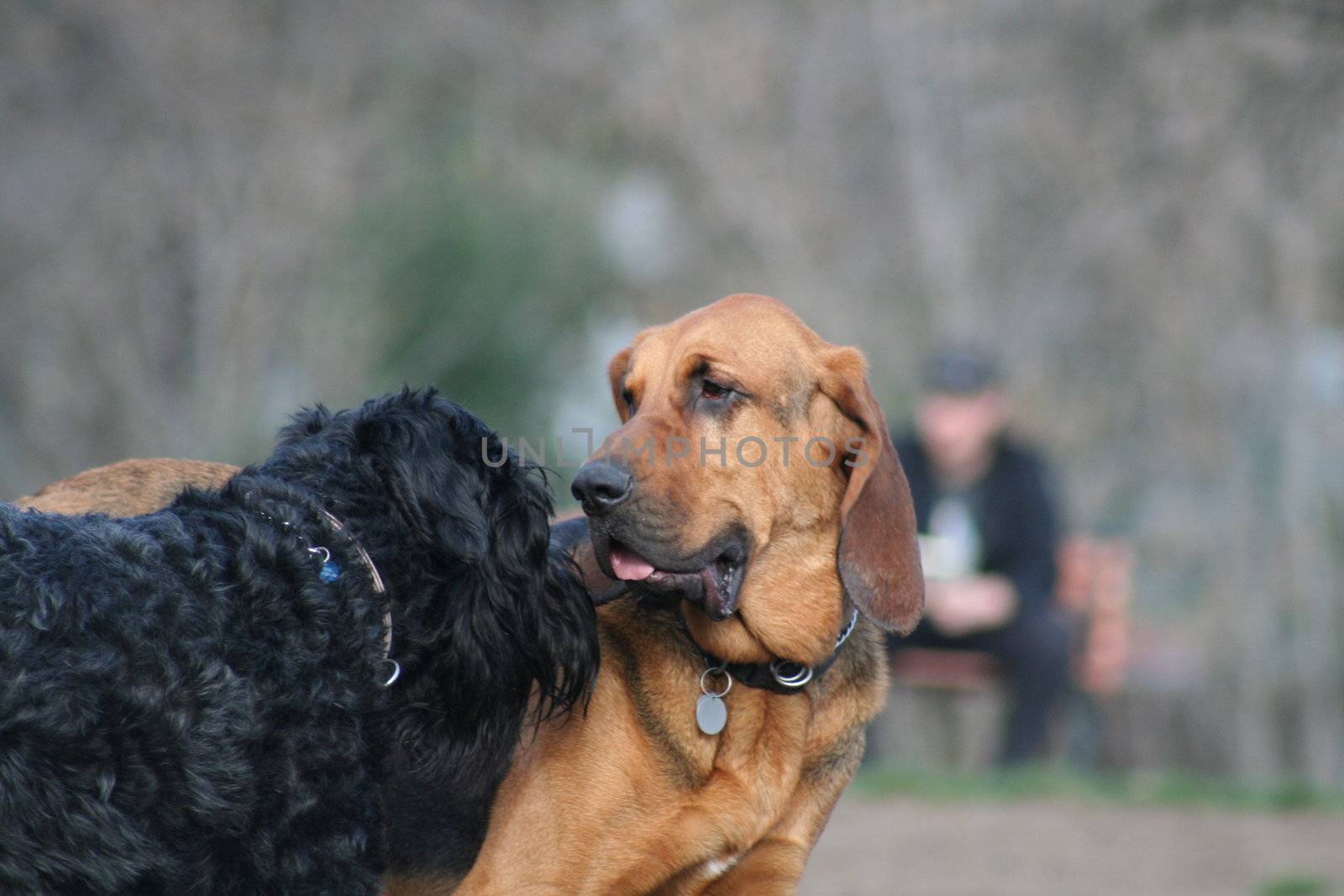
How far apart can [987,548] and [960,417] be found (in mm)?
804

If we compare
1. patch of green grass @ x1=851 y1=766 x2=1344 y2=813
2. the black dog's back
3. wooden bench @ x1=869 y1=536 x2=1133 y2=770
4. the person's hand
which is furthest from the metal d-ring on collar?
wooden bench @ x1=869 y1=536 x2=1133 y2=770

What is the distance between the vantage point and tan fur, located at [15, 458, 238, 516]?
13.1ft

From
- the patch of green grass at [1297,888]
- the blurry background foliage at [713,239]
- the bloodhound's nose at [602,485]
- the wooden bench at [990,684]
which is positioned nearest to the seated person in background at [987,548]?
the wooden bench at [990,684]

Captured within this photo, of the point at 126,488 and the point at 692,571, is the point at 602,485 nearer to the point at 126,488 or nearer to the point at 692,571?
the point at 692,571

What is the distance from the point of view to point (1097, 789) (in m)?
7.86

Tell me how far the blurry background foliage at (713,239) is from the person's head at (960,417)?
7.76 ft

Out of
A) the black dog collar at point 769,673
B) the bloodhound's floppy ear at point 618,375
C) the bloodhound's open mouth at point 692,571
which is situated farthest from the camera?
the bloodhound's floppy ear at point 618,375

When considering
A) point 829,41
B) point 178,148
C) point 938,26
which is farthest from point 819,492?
point 829,41

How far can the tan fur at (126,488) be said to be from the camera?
400cm

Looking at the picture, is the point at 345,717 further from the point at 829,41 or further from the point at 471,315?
the point at 829,41

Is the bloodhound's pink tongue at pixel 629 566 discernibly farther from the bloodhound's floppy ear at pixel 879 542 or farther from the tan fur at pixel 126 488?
the tan fur at pixel 126 488

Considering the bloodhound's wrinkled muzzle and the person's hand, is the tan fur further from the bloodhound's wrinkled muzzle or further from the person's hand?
the person's hand

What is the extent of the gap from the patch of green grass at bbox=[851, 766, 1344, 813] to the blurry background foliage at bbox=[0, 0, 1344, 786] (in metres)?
4.29

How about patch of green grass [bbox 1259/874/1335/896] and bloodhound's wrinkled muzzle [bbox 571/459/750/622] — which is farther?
patch of green grass [bbox 1259/874/1335/896]
